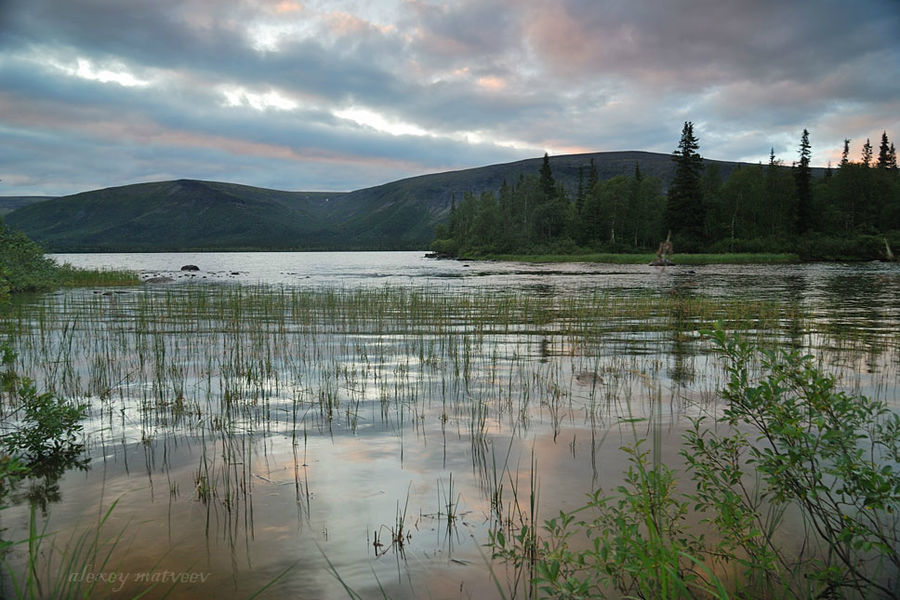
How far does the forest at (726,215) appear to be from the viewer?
83500 millimetres

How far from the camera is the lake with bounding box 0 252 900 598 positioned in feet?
14.8

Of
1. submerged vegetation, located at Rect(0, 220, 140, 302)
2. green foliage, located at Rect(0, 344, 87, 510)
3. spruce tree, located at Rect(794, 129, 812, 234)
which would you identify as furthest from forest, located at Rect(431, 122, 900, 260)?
green foliage, located at Rect(0, 344, 87, 510)

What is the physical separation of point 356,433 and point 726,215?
100 metres

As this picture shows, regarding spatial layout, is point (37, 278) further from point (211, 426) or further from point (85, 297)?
point (211, 426)

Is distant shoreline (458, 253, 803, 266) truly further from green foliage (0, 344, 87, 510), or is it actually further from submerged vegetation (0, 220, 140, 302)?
green foliage (0, 344, 87, 510)

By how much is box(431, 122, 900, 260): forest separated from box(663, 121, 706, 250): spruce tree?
0.17 meters

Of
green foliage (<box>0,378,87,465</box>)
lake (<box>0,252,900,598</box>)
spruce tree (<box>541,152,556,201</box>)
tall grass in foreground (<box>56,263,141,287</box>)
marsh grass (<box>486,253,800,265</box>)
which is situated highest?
spruce tree (<box>541,152,556,201</box>)

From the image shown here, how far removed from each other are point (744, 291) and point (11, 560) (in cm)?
3380

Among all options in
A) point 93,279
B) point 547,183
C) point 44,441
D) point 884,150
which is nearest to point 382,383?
point 44,441

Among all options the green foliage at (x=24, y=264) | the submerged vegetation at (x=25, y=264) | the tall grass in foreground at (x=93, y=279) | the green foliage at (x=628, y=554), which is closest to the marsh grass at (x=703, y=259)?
the tall grass in foreground at (x=93, y=279)

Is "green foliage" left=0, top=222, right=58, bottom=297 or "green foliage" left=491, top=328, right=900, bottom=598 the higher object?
"green foliage" left=0, top=222, right=58, bottom=297

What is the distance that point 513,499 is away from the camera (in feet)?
18.2

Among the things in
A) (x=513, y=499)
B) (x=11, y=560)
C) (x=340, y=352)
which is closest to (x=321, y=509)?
(x=513, y=499)

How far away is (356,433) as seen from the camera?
7676 mm
